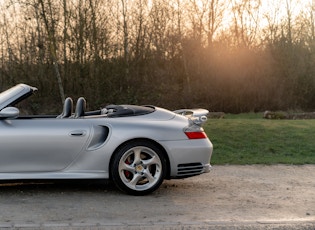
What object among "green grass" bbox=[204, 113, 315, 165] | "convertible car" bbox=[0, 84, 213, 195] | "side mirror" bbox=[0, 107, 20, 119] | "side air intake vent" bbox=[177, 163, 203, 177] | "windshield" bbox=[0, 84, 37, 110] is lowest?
"green grass" bbox=[204, 113, 315, 165]

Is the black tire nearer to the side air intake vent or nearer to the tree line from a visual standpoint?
the side air intake vent

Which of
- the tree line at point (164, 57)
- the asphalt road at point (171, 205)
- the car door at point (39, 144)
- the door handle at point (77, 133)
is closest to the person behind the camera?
the asphalt road at point (171, 205)

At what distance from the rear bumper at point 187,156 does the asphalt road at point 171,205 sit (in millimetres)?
298

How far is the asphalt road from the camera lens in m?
4.59

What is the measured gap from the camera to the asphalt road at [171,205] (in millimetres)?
4586

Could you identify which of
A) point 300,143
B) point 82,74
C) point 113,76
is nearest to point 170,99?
point 113,76

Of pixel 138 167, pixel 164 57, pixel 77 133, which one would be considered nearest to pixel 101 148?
pixel 77 133

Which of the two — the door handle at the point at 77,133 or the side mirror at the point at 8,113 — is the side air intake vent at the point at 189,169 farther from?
the side mirror at the point at 8,113

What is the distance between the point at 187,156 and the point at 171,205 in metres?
0.81

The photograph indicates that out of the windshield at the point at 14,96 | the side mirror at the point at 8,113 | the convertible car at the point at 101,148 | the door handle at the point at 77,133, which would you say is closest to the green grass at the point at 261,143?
the convertible car at the point at 101,148

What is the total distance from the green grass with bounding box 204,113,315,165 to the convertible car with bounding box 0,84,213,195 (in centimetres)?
324

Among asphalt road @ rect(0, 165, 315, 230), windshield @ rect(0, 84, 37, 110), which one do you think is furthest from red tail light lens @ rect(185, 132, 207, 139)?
windshield @ rect(0, 84, 37, 110)

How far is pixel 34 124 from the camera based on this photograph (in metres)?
5.80

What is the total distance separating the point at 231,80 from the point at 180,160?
2437cm
